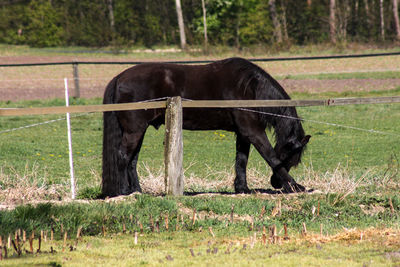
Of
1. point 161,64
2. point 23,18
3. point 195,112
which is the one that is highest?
point 23,18

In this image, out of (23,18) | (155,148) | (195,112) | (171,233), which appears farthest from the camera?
(23,18)

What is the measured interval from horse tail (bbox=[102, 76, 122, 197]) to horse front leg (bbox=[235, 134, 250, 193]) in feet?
4.83

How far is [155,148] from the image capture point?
447 inches

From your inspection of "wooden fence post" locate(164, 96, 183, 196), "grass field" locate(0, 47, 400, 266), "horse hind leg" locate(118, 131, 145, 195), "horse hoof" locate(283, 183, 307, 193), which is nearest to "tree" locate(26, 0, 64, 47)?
"grass field" locate(0, 47, 400, 266)

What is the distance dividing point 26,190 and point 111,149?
109cm

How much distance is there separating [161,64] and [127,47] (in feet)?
103

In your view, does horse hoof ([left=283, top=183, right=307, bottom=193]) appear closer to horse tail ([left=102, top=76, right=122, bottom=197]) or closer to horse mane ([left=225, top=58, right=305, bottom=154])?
horse mane ([left=225, top=58, right=305, bottom=154])

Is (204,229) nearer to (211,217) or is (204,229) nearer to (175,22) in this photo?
(211,217)

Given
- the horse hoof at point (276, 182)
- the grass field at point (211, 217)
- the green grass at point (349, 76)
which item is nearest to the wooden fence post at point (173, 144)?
the grass field at point (211, 217)

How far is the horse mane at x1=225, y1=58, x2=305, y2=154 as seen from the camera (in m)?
7.52

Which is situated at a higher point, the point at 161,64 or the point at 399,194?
the point at 161,64

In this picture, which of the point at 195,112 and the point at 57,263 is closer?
the point at 57,263

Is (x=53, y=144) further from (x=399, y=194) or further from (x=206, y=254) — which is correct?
(x=206, y=254)

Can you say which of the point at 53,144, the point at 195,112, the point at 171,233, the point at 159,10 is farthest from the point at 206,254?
the point at 159,10
